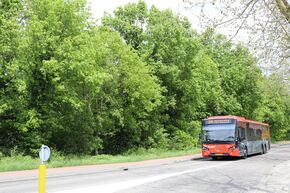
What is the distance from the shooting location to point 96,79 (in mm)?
30172

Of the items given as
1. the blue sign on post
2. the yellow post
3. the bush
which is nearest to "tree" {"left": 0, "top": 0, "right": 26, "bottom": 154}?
the bush

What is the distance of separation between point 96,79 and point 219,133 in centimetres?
1005

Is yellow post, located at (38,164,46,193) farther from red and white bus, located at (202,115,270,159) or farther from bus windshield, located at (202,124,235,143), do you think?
bus windshield, located at (202,124,235,143)

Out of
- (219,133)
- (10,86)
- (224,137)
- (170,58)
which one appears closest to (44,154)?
(10,86)

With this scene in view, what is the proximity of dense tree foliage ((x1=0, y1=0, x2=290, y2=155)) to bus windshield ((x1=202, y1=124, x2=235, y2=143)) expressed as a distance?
4.75m

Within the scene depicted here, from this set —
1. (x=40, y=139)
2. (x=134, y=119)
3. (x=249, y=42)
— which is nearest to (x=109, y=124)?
(x=134, y=119)

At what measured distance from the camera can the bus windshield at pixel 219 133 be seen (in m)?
29.9

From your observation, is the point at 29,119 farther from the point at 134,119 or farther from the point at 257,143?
the point at 257,143

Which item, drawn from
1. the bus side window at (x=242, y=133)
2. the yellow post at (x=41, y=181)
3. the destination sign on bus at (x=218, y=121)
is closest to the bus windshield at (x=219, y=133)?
the destination sign on bus at (x=218, y=121)

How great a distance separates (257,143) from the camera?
3747cm

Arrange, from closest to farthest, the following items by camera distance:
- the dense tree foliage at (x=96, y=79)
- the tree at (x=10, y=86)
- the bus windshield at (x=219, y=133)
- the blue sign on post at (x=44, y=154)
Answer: the blue sign on post at (x=44, y=154), the tree at (x=10, y=86), the dense tree foliage at (x=96, y=79), the bus windshield at (x=219, y=133)

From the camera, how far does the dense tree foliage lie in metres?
29.2

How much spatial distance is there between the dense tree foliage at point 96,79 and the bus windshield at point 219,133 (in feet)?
15.6

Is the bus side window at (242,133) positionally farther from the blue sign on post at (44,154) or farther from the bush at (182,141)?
the blue sign on post at (44,154)
